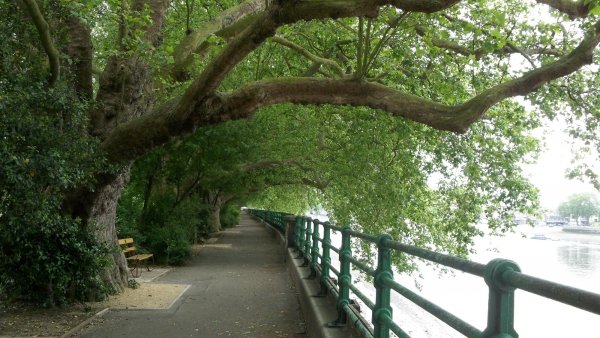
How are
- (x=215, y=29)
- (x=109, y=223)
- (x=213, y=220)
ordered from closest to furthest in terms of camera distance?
1. (x=109, y=223)
2. (x=215, y=29)
3. (x=213, y=220)

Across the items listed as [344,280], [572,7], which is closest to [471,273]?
[344,280]

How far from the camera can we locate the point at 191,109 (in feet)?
26.0

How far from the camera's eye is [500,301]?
2191mm

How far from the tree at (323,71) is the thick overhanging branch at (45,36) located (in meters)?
0.02

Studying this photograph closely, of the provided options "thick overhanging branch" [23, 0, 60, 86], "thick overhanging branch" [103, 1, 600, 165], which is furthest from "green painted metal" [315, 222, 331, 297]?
"thick overhanging branch" [23, 0, 60, 86]

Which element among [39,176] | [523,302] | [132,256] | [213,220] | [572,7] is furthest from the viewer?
[213,220]

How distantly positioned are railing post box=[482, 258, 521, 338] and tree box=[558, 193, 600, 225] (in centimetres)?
6492

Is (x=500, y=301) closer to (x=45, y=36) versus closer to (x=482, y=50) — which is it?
(x=45, y=36)

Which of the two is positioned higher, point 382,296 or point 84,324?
point 382,296

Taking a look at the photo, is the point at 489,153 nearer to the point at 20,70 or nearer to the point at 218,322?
the point at 218,322

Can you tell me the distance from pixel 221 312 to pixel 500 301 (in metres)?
7.51

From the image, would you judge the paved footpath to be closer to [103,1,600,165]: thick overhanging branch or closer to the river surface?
[103,1,600,165]: thick overhanging branch

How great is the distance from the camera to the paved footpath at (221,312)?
25.4 feet

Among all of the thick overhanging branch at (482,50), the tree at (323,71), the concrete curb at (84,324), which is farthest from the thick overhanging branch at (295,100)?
the thick overhanging branch at (482,50)
